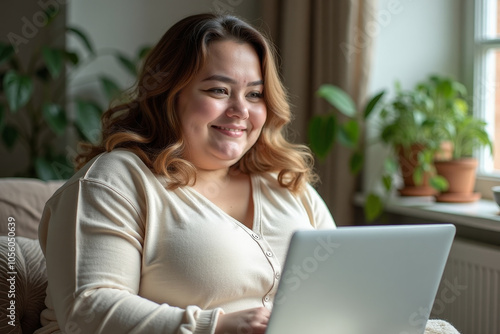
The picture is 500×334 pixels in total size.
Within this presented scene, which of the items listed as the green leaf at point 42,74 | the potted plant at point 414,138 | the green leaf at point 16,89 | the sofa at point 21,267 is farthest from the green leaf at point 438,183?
the green leaf at point 42,74

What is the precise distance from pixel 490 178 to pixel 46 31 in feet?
6.78

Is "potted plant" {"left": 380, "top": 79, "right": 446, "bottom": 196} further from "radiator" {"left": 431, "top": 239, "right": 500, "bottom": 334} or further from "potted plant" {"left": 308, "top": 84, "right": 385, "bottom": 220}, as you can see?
"radiator" {"left": 431, "top": 239, "right": 500, "bottom": 334}

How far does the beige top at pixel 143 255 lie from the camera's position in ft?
3.89

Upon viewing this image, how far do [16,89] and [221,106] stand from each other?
4.54 ft

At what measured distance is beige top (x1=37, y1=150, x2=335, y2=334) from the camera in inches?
46.7

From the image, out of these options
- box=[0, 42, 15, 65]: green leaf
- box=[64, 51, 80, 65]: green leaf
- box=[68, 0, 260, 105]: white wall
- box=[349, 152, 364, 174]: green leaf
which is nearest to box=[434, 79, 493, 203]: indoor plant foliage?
box=[349, 152, 364, 174]: green leaf

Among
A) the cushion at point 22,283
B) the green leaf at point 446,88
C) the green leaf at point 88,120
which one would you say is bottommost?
the cushion at point 22,283

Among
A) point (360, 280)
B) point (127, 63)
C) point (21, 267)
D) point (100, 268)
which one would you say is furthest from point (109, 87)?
point (360, 280)

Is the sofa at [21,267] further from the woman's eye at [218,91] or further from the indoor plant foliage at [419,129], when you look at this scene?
the indoor plant foliage at [419,129]

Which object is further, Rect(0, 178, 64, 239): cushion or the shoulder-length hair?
Rect(0, 178, 64, 239): cushion

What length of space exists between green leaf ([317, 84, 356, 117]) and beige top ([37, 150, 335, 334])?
107cm

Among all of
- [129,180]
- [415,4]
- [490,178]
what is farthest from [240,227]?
[415,4]

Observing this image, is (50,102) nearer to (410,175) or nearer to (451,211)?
(410,175)

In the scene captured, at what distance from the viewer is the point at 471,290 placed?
2182 mm
